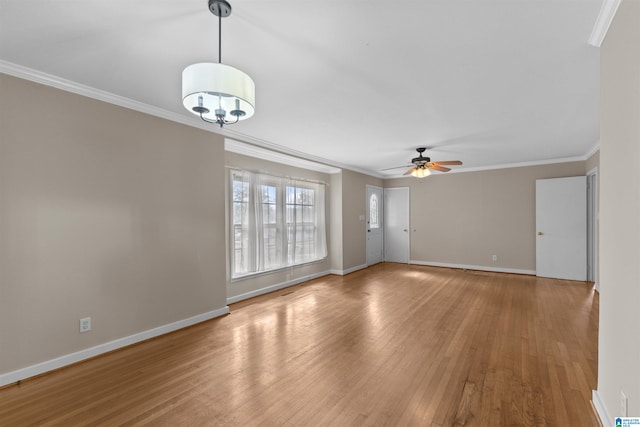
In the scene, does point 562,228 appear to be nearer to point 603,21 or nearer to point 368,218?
point 368,218

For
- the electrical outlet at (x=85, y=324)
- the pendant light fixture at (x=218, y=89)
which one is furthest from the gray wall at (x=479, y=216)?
the electrical outlet at (x=85, y=324)

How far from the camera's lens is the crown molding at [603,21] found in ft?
5.23

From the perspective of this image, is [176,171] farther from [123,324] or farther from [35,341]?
[35,341]

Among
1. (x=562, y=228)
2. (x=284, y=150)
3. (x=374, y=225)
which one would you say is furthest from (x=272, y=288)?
(x=562, y=228)

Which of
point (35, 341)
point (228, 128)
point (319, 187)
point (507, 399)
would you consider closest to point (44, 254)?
point (35, 341)

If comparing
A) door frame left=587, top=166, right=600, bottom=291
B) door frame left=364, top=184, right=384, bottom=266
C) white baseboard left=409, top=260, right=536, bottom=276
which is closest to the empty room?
door frame left=587, top=166, right=600, bottom=291

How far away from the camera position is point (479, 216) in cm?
682

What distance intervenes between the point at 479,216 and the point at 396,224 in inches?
81.1

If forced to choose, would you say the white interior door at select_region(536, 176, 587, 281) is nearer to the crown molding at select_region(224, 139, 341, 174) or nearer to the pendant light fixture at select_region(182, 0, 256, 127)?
the crown molding at select_region(224, 139, 341, 174)

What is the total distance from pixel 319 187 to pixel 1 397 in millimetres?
5177

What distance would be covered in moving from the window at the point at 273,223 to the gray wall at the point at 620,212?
13.3ft

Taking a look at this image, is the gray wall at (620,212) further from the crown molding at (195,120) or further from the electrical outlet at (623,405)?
the crown molding at (195,120)

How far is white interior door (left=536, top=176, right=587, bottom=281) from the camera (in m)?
5.62

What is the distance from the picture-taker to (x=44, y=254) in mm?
2467
